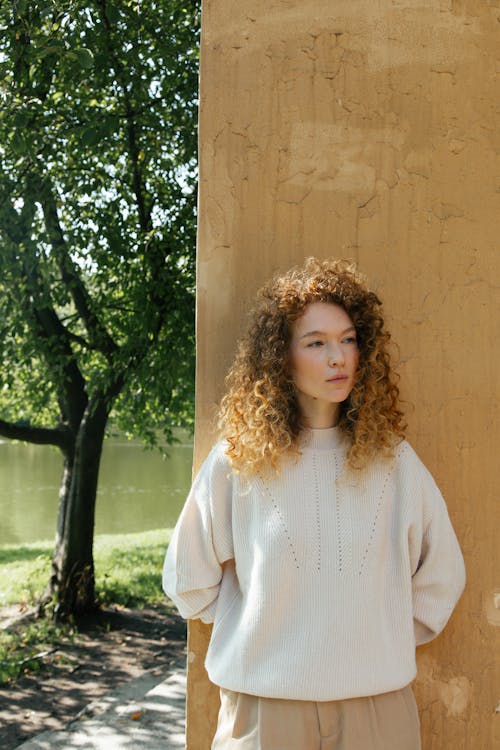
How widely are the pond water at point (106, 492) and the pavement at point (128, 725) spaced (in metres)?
4.31

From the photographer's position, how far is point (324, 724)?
1935 mm

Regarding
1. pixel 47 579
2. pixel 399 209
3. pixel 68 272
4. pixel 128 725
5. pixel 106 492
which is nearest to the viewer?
pixel 399 209

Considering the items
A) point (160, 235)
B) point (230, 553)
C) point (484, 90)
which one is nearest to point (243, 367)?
point (230, 553)

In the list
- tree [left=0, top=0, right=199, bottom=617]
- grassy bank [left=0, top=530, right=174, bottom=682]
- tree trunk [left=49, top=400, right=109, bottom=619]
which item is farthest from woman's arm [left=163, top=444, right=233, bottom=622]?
tree trunk [left=49, top=400, right=109, bottom=619]

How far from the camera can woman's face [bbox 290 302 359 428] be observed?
6.76ft

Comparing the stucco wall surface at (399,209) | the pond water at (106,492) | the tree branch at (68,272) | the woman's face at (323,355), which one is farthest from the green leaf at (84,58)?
the pond water at (106,492)

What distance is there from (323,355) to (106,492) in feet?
48.5

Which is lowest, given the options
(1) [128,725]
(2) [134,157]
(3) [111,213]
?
(1) [128,725]

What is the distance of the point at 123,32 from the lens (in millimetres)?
5227

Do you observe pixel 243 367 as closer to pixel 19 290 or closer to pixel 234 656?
pixel 234 656

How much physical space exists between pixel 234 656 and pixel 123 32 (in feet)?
14.4

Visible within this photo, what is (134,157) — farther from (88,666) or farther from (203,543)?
(203,543)

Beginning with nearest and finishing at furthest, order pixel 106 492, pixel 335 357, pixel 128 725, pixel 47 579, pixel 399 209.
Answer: pixel 335 357 < pixel 399 209 < pixel 128 725 < pixel 47 579 < pixel 106 492

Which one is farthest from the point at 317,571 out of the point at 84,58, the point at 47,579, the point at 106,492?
the point at 106,492
